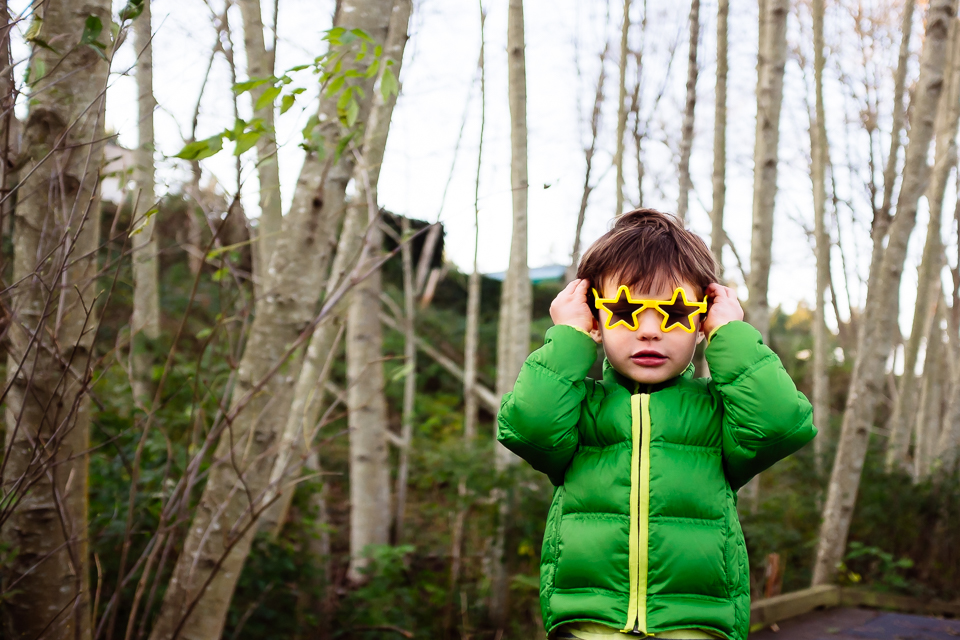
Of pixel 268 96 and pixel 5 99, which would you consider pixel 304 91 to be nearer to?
pixel 268 96

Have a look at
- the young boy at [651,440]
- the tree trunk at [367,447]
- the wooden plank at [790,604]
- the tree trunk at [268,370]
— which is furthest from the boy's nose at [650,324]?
the tree trunk at [367,447]

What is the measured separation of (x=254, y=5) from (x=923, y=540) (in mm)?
6298

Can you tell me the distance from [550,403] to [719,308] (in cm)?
44

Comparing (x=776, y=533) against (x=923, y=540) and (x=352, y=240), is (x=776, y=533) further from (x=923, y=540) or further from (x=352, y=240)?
(x=352, y=240)

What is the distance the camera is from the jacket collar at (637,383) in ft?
5.14

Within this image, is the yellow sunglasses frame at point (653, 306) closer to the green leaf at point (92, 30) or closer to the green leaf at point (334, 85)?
the green leaf at point (334, 85)

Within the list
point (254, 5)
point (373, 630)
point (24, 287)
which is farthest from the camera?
point (254, 5)

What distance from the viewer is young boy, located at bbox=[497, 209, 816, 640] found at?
1407 millimetres

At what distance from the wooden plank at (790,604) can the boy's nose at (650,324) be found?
312 centimetres

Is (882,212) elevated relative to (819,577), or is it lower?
elevated

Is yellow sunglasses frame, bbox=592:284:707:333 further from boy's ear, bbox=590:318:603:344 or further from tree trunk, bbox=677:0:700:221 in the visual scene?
tree trunk, bbox=677:0:700:221

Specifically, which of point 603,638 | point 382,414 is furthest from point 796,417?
point 382,414

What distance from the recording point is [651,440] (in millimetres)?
1481

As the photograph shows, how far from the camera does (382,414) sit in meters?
6.18
